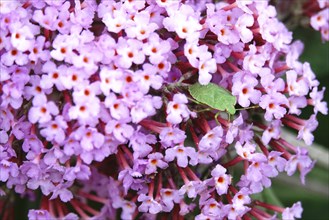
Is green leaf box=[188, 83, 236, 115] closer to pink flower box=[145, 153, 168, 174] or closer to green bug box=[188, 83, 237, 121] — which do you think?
green bug box=[188, 83, 237, 121]

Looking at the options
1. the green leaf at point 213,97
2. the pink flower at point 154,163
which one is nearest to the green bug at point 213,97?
the green leaf at point 213,97

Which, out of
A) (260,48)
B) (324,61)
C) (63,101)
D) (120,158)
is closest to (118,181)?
(120,158)

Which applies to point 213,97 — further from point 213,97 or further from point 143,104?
point 143,104

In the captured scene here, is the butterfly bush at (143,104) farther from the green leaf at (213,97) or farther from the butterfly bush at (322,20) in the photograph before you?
the butterfly bush at (322,20)

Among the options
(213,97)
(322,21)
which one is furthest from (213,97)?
(322,21)

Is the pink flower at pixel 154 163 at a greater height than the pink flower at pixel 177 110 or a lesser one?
lesser

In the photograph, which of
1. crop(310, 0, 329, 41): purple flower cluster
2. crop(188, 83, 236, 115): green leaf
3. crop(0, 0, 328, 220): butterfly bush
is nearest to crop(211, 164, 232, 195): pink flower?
crop(0, 0, 328, 220): butterfly bush
